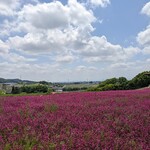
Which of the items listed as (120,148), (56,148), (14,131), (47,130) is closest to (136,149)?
(120,148)

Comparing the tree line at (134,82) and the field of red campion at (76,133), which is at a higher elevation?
the tree line at (134,82)

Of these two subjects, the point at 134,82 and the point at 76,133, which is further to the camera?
the point at 134,82

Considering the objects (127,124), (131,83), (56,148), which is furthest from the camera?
(131,83)

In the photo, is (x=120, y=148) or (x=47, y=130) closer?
(x=120, y=148)

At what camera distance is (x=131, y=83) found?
43312mm

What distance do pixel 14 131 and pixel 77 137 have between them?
1.37 m

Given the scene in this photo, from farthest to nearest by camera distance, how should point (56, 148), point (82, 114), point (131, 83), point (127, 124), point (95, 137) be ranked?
1. point (131, 83)
2. point (82, 114)
3. point (127, 124)
4. point (95, 137)
5. point (56, 148)

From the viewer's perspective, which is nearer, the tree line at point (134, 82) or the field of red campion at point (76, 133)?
the field of red campion at point (76, 133)

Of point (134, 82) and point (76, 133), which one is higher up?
point (134, 82)

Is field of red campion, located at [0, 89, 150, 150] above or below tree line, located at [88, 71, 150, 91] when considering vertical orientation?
below

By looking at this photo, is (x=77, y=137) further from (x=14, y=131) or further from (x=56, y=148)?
(x=14, y=131)

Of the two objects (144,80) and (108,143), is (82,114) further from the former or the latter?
(144,80)

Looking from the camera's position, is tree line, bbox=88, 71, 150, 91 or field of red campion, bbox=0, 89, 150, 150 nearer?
field of red campion, bbox=0, 89, 150, 150

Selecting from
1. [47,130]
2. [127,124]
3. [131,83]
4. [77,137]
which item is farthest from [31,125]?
[131,83]
